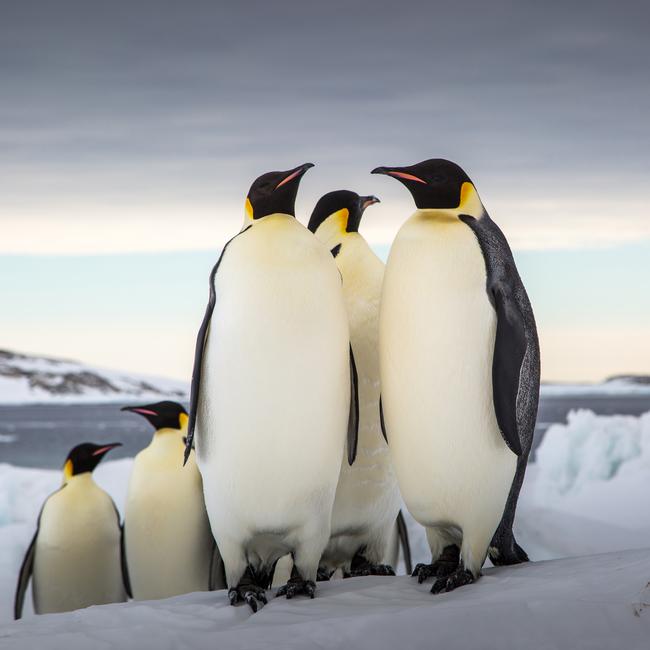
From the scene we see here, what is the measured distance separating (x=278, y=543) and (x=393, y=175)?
3.29 feet

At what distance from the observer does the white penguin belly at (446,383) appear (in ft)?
7.38

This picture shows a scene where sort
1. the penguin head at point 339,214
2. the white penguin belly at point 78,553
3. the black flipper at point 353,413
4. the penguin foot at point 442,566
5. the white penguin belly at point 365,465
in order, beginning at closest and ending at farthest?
the penguin foot at point 442,566 < the black flipper at point 353,413 < the white penguin belly at point 365,465 < the penguin head at point 339,214 < the white penguin belly at point 78,553

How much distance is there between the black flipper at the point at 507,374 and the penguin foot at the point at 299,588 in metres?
0.60

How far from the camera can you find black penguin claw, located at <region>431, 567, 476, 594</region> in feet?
7.26

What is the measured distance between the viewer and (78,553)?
359cm

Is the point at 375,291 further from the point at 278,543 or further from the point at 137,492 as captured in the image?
the point at 137,492

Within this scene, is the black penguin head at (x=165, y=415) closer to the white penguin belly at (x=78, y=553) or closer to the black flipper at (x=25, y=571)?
the white penguin belly at (x=78, y=553)

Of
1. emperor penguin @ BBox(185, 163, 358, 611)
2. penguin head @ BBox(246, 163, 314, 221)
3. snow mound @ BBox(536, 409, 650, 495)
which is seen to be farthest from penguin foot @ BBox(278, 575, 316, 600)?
snow mound @ BBox(536, 409, 650, 495)

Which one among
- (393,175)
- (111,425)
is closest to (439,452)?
(393,175)

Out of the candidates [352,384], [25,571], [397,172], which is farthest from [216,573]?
[397,172]

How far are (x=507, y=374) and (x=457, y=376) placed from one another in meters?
0.12

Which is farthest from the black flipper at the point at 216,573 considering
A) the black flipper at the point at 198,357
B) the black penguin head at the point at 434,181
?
the black penguin head at the point at 434,181

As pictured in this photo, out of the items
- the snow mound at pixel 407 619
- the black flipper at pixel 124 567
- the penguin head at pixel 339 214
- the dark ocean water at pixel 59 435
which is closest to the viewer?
the snow mound at pixel 407 619

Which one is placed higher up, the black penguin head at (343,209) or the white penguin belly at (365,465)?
the black penguin head at (343,209)
